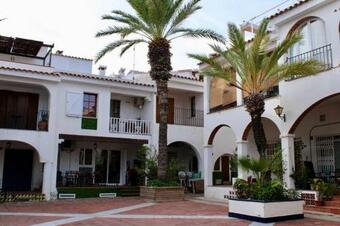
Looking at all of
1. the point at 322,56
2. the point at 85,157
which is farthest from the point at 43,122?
the point at 322,56

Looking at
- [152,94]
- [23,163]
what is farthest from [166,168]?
[23,163]

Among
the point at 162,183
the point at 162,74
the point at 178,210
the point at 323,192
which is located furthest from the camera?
the point at 162,74

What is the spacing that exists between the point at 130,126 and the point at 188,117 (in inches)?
188

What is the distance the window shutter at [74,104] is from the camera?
2130 centimetres

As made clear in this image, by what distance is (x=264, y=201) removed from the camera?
456 inches

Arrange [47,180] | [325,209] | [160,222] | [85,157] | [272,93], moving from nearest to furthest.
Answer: [160,222] → [325,209] → [272,93] → [47,180] → [85,157]

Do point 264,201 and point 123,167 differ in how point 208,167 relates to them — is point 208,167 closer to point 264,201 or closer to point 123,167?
point 123,167

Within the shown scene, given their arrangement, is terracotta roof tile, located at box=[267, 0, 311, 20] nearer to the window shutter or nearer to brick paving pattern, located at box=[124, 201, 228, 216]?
brick paving pattern, located at box=[124, 201, 228, 216]

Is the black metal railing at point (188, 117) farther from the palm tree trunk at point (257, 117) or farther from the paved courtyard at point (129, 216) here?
the palm tree trunk at point (257, 117)

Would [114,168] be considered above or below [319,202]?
above

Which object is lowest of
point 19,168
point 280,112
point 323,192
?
point 323,192

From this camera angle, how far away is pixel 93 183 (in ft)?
75.3

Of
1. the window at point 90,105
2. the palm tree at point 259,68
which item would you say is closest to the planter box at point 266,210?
the palm tree at point 259,68

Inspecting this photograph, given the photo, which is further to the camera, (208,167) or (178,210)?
(208,167)
